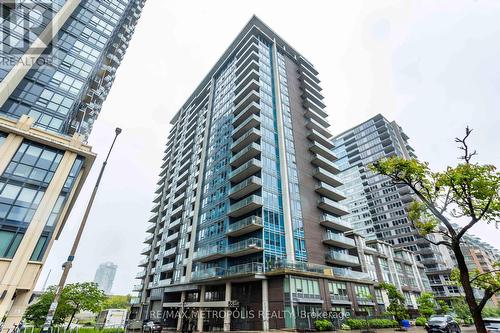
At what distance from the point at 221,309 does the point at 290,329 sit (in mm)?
11289

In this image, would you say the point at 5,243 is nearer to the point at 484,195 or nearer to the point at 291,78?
the point at 484,195

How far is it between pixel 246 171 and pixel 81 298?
29.9 m

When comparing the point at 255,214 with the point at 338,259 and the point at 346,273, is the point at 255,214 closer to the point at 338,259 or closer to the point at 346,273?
the point at 338,259

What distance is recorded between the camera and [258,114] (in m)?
42.0

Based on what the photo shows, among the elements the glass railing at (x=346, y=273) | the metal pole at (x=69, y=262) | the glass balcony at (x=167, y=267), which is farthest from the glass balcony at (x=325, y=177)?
the metal pole at (x=69, y=262)

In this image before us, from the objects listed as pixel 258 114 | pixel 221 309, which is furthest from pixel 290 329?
pixel 258 114

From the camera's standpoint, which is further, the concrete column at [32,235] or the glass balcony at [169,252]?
the glass balcony at [169,252]

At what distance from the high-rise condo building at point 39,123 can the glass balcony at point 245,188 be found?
18.8 m

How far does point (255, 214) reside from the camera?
110 ft

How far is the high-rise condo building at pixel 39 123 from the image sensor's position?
18406mm

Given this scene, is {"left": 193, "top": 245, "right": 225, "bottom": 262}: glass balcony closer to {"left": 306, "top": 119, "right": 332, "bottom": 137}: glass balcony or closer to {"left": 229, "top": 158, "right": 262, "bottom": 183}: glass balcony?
{"left": 229, "top": 158, "right": 262, "bottom": 183}: glass balcony

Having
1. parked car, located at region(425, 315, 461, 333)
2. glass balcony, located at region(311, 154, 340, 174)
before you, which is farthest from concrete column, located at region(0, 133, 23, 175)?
glass balcony, located at region(311, 154, 340, 174)

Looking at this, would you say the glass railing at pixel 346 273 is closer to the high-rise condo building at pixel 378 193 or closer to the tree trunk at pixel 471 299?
the tree trunk at pixel 471 299

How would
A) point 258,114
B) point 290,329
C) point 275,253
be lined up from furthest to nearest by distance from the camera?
point 258,114 → point 275,253 → point 290,329
